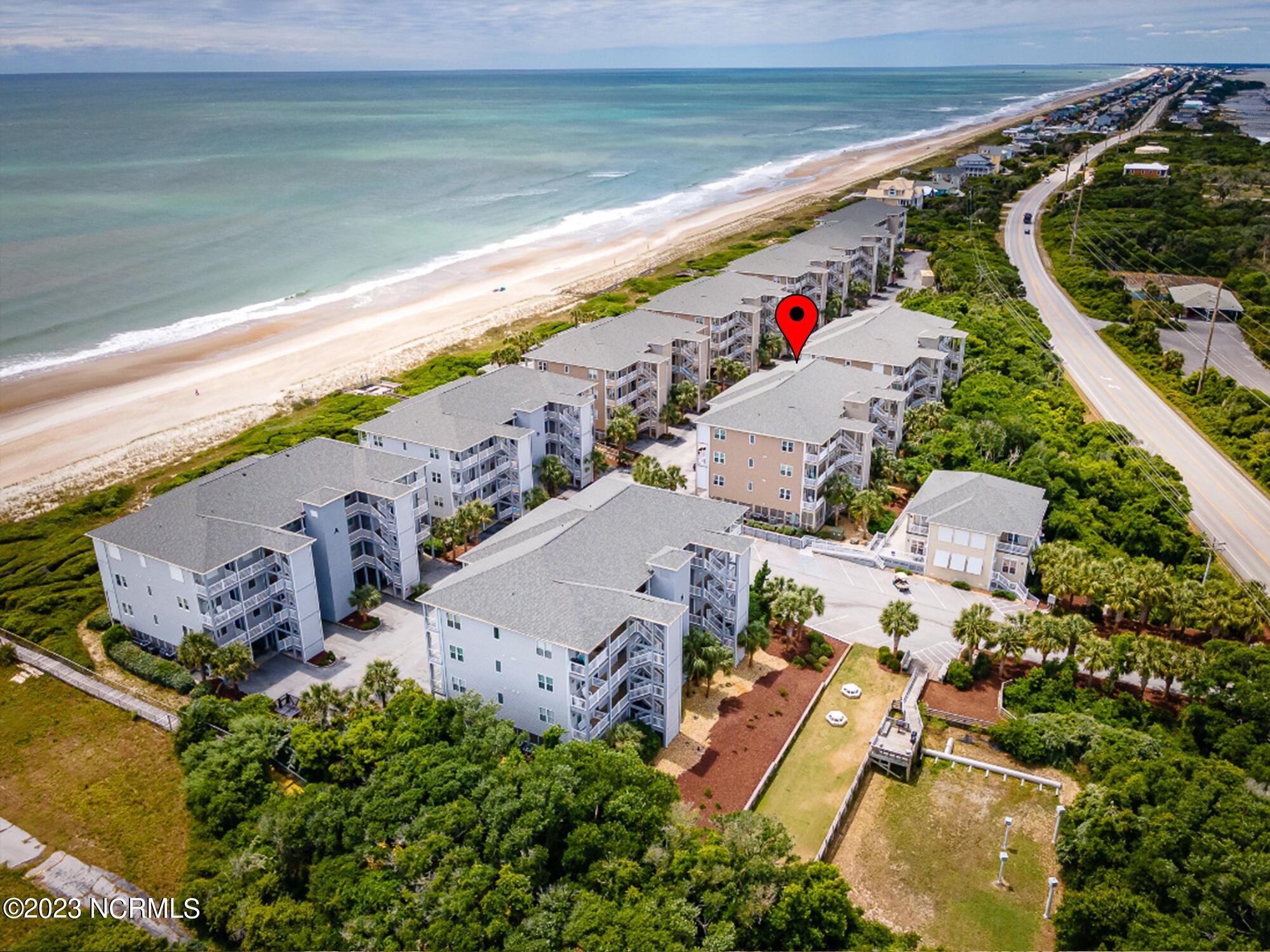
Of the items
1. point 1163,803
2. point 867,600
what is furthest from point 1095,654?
point 867,600

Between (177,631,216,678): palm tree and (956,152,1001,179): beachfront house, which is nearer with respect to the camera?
(177,631,216,678): palm tree

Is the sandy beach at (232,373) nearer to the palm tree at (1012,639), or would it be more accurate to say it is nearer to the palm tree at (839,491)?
the palm tree at (839,491)

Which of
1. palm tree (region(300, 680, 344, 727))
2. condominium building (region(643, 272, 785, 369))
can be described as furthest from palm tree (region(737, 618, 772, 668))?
condominium building (region(643, 272, 785, 369))

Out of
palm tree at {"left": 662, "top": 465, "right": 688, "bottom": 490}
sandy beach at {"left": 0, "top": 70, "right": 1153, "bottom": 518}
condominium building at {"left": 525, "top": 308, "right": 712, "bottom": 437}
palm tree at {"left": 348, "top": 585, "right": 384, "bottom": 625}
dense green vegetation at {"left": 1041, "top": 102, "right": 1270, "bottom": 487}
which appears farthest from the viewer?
dense green vegetation at {"left": 1041, "top": 102, "right": 1270, "bottom": 487}

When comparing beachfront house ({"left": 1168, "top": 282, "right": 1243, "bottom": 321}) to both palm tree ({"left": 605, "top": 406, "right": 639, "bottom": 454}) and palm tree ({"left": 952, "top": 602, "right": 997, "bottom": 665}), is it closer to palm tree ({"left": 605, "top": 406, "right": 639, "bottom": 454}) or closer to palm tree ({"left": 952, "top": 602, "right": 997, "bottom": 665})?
palm tree ({"left": 605, "top": 406, "right": 639, "bottom": 454})

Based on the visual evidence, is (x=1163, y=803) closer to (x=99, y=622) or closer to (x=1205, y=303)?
(x=99, y=622)

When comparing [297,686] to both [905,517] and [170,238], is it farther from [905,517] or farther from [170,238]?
[170,238]

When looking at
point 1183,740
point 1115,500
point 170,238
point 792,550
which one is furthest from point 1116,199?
point 170,238
